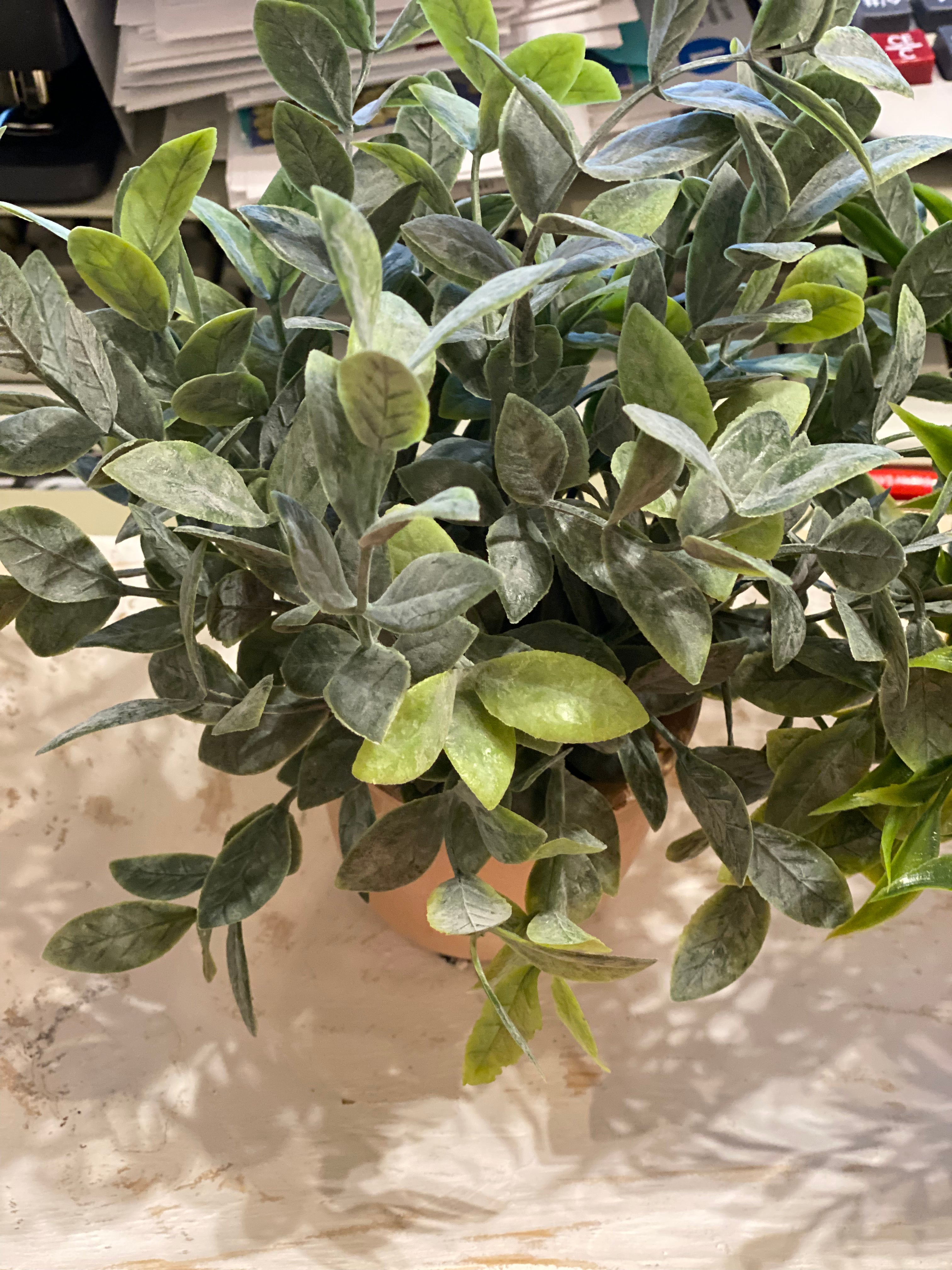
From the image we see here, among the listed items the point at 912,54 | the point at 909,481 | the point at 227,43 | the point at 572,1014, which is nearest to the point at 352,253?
the point at 572,1014

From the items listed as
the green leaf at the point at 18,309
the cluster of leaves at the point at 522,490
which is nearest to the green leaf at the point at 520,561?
the cluster of leaves at the point at 522,490

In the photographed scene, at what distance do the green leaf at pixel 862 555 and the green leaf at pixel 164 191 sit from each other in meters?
0.16

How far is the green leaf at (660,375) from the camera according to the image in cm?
22

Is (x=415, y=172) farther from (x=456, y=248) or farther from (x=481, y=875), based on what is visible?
(x=481, y=875)

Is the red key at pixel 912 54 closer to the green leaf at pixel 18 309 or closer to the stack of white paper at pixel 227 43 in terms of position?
the stack of white paper at pixel 227 43

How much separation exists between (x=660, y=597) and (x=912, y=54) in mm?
952

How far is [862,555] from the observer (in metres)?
0.24

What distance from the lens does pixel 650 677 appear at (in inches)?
11.5

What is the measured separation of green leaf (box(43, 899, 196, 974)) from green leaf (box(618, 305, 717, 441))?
0.20 meters

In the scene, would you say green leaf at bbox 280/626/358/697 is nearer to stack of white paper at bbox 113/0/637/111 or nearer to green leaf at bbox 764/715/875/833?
green leaf at bbox 764/715/875/833

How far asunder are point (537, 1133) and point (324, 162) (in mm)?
314

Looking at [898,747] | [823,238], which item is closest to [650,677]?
[898,747]

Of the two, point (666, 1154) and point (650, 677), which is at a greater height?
point (650, 677)

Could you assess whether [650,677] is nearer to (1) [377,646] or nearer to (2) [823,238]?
(1) [377,646]
